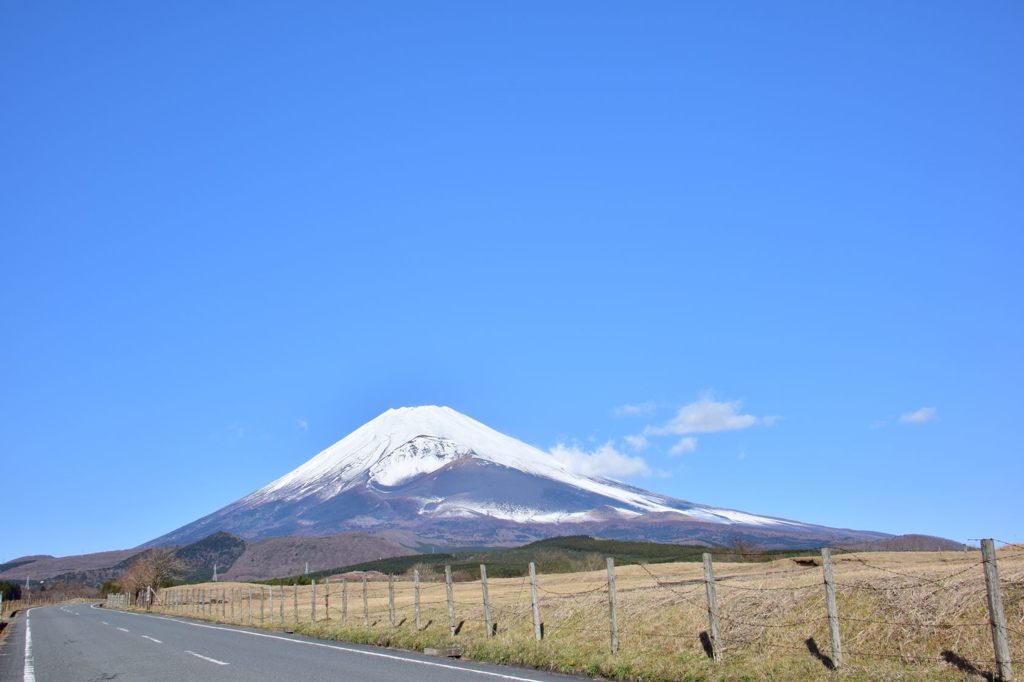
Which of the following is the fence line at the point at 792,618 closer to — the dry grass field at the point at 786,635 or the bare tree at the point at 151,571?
the dry grass field at the point at 786,635

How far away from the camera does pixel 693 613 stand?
61.7 ft

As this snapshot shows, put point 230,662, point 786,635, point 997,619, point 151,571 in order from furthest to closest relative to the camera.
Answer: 1. point 151,571
2. point 230,662
3. point 786,635
4. point 997,619

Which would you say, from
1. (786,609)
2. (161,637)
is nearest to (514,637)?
(786,609)

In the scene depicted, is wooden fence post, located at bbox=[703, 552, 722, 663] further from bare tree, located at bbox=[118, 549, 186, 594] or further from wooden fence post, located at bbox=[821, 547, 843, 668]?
bare tree, located at bbox=[118, 549, 186, 594]

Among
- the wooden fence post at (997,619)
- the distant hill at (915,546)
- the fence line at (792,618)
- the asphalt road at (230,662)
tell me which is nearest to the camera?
the wooden fence post at (997,619)

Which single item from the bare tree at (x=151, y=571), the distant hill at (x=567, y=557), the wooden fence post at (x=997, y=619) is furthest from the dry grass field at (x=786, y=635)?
the bare tree at (x=151, y=571)

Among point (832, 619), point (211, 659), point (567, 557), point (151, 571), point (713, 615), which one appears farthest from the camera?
point (567, 557)

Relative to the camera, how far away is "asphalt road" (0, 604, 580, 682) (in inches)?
610

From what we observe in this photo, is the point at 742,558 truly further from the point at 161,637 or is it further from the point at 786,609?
the point at 786,609

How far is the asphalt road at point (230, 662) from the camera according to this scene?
1550 cm

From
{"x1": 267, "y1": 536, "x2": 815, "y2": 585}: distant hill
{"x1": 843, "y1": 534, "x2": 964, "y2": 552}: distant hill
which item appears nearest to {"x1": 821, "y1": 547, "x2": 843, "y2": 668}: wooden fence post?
{"x1": 843, "y1": 534, "x2": 964, "y2": 552}: distant hill

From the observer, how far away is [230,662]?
60.3ft

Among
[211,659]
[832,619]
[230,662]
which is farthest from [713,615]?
[211,659]

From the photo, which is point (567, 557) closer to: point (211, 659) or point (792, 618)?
point (211, 659)
